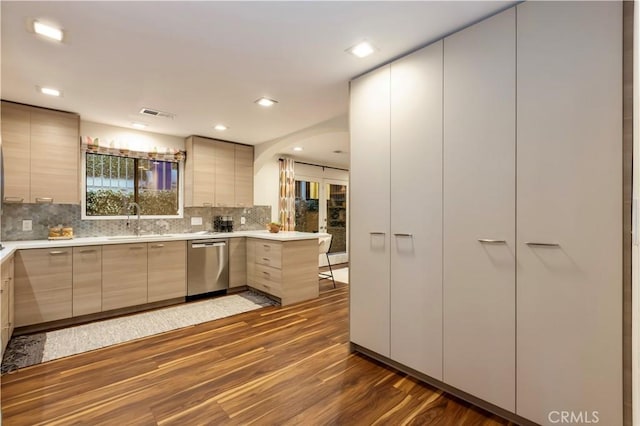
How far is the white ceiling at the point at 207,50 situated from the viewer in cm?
179

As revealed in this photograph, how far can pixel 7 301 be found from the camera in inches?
103

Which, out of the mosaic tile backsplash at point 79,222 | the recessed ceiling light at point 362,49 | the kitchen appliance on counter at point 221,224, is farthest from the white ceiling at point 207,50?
the kitchen appliance on counter at point 221,224

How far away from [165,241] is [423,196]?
339 centimetres

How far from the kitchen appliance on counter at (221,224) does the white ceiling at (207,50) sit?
2036 millimetres

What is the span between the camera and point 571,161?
1.54m

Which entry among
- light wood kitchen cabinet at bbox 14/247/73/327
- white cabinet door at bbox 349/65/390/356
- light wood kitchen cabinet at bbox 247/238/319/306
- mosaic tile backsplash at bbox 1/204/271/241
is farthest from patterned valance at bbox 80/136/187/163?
white cabinet door at bbox 349/65/390/356

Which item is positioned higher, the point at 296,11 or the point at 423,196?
the point at 296,11

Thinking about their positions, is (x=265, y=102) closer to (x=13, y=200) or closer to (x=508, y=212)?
(x=508, y=212)

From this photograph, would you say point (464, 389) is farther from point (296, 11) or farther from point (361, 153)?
point (296, 11)

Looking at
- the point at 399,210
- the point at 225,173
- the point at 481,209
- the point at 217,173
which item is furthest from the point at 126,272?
the point at 481,209

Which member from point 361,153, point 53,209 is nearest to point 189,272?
point 53,209

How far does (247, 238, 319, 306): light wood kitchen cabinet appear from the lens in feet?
13.3

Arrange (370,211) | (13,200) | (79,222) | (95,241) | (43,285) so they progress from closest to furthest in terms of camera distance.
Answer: (370,211), (43,285), (13,200), (95,241), (79,222)

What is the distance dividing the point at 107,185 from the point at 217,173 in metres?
1.51
